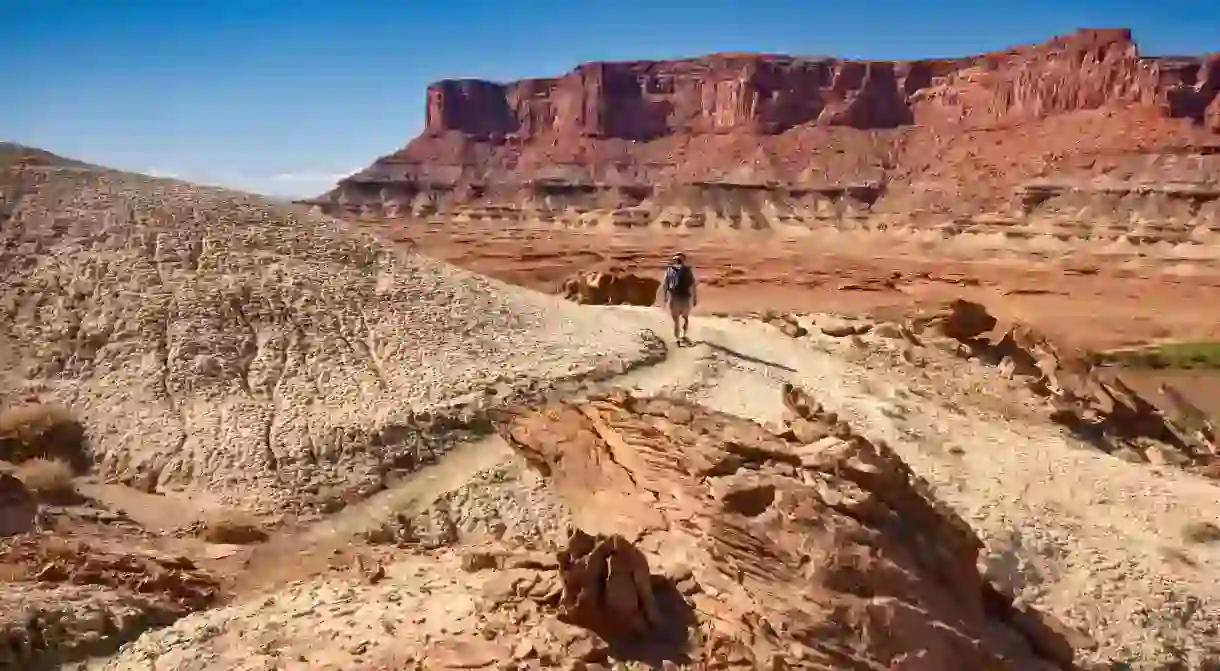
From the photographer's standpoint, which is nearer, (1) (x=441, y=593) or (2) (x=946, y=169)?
(1) (x=441, y=593)

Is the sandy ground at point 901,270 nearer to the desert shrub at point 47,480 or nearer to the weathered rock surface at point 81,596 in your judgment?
the desert shrub at point 47,480

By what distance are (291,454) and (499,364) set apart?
3.19 metres

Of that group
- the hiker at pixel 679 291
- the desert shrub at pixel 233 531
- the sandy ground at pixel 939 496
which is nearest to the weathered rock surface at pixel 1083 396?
the sandy ground at pixel 939 496

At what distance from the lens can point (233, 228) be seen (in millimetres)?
13969

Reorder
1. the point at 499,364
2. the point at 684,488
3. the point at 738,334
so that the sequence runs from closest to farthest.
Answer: the point at 684,488 < the point at 499,364 < the point at 738,334

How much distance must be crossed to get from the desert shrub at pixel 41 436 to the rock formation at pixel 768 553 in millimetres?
4275

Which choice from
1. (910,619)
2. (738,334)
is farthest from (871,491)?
(738,334)

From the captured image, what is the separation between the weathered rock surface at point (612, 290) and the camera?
2012 centimetres

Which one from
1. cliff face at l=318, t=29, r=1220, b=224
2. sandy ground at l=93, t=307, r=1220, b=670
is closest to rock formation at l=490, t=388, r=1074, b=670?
sandy ground at l=93, t=307, r=1220, b=670

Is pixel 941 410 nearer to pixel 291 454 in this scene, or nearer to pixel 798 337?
pixel 798 337

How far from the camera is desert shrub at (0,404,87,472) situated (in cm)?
911

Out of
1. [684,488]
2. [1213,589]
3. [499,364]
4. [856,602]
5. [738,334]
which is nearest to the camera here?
[856,602]

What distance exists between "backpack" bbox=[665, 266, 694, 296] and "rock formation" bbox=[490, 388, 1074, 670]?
5.20m

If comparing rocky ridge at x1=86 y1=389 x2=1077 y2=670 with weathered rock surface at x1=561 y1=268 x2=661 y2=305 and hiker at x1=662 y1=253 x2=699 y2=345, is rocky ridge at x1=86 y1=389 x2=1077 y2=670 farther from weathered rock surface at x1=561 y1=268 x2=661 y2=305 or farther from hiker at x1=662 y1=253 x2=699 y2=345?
weathered rock surface at x1=561 y1=268 x2=661 y2=305
